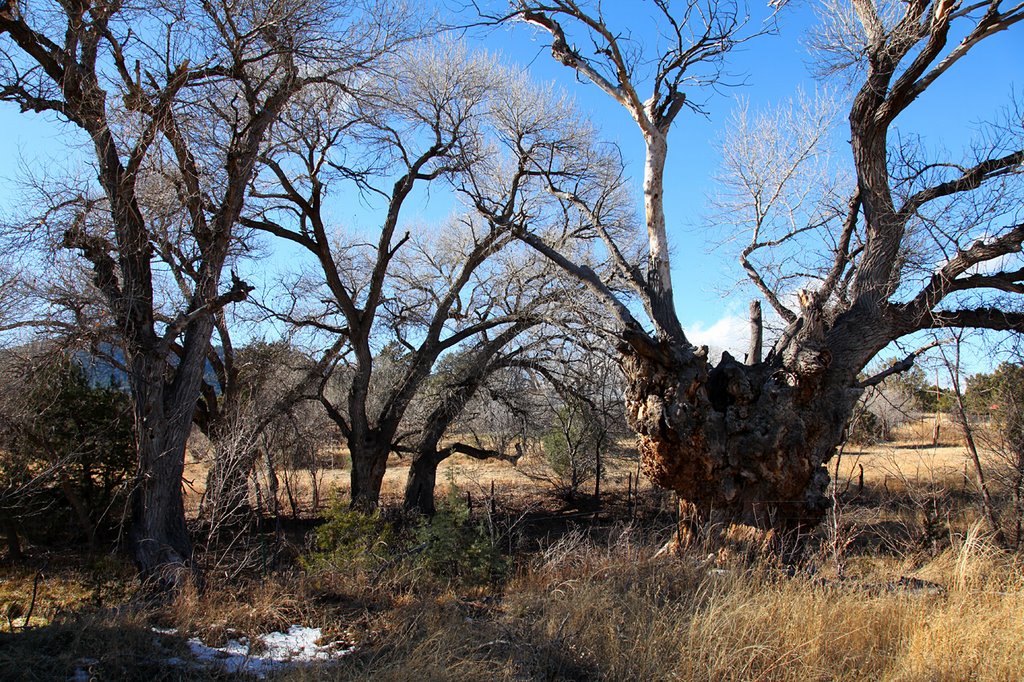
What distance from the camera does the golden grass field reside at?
14.1ft

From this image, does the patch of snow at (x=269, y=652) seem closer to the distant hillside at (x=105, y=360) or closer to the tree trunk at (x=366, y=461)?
the distant hillside at (x=105, y=360)

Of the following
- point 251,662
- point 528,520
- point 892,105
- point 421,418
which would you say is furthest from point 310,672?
point 421,418

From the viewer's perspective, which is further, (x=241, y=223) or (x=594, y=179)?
(x=594, y=179)

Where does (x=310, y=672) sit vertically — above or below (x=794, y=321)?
below

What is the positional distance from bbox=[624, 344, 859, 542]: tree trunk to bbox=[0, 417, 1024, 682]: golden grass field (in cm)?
162

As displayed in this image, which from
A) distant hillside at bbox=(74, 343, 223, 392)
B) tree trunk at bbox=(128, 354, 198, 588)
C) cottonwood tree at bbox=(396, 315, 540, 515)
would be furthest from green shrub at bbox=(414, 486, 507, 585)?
cottonwood tree at bbox=(396, 315, 540, 515)

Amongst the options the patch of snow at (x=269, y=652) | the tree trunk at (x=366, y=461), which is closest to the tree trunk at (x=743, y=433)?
the patch of snow at (x=269, y=652)

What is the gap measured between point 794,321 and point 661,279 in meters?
1.99

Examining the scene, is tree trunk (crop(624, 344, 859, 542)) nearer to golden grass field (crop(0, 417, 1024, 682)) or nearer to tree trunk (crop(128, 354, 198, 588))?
golden grass field (crop(0, 417, 1024, 682))

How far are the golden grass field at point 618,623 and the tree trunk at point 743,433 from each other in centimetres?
162

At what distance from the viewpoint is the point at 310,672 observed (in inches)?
178

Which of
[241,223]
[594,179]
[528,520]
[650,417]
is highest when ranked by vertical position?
[594,179]

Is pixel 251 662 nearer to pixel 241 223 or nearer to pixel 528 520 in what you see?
pixel 241 223

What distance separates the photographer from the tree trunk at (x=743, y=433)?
29.1 ft
